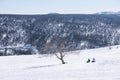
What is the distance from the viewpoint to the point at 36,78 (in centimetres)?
3069

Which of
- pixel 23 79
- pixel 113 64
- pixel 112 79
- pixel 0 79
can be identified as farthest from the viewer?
pixel 113 64

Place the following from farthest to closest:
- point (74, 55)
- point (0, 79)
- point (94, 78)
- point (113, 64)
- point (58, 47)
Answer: point (74, 55)
point (58, 47)
point (113, 64)
point (0, 79)
point (94, 78)

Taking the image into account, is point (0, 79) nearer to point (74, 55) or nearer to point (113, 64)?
point (113, 64)

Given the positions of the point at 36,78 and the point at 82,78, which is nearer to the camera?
the point at 82,78

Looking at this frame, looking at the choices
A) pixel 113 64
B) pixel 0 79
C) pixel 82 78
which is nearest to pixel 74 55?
pixel 113 64

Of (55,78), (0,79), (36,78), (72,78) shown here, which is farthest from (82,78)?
(0,79)

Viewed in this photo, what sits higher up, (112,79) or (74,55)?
(112,79)

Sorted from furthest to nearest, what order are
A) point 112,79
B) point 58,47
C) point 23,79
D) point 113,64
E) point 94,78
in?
point 58,47, point 113,64, point 23,79, point 94,78, point 112,79

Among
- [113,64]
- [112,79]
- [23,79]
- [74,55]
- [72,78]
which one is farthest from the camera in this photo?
Result: [74,55]

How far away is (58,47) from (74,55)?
2156cm

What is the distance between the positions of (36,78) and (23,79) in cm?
127

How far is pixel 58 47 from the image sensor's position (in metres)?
51.5

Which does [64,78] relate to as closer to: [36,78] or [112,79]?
[36,78]

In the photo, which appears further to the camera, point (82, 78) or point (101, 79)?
point (82, 78)
